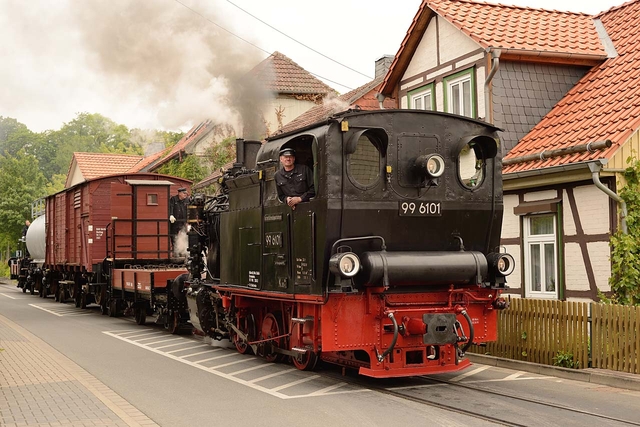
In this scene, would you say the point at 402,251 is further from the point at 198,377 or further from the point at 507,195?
the point at 507,195

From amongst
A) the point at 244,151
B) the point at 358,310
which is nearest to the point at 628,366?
the point at 358,310

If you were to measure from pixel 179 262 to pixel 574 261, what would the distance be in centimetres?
965

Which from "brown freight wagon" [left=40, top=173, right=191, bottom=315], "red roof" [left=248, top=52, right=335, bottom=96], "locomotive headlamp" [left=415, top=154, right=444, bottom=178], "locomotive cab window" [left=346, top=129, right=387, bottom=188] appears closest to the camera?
"locomotive cab window" [left=346, top=129, right=387, bottom=188]

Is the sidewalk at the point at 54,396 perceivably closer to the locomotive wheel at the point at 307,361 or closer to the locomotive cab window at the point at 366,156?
the locomotive wheel at the point at 307,361

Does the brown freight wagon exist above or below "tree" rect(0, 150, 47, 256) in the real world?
below

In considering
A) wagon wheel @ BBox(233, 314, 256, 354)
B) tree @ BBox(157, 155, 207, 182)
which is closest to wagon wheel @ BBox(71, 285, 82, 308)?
tree @ BBox(157, 155, 207, 182)

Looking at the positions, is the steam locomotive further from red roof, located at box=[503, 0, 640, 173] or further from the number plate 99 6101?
red roof, located at box=[503, 0, 640, 173]

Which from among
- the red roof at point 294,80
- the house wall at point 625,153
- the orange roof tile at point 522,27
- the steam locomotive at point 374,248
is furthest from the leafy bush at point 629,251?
the red roof at point 294,80

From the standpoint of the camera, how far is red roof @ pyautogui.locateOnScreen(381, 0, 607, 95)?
1491 cm

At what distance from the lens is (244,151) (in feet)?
41.2

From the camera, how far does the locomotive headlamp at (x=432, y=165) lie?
916cm

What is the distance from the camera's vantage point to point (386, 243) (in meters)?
9.21

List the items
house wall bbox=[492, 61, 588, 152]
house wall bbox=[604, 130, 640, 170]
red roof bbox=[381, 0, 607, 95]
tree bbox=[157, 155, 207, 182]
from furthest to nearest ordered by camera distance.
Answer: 1. tree bbox=[157, 155, 207, 182]
2. red roof bbox=[381, 0, 607, 95]
3. house wall bbox=[492, 61, 588, 152]
4. house wall bbox=[604, 130, 640, 170]

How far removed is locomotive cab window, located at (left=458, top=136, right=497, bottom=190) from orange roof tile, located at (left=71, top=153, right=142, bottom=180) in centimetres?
3658
